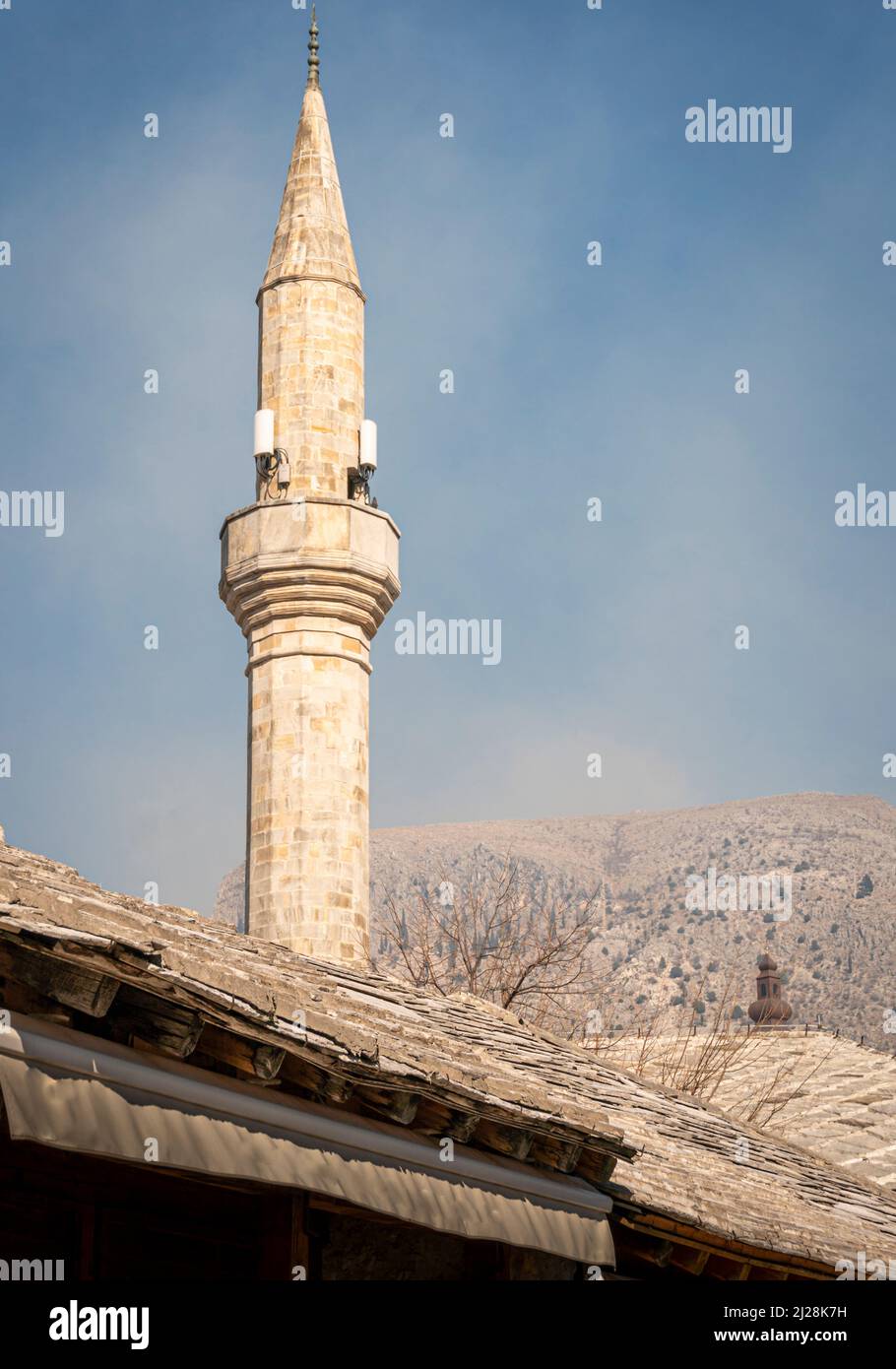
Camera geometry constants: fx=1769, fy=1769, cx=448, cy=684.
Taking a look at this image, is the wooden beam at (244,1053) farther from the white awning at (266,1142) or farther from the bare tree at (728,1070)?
the bare tree at (728,1070)

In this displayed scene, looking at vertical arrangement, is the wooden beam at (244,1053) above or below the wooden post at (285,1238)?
above

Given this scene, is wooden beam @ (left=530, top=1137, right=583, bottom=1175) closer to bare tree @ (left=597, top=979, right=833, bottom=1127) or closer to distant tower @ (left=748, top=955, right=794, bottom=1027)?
bare tree @ (left=597, top=979, right=833, bottom=1127)

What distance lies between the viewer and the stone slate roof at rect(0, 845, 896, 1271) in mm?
6227

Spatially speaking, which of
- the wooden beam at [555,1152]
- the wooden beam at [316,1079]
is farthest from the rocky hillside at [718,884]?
the wooden beam at [316,1079]

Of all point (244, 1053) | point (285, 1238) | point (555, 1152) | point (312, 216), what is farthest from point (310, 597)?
point (244, 1053)

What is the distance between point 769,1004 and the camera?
37625mm

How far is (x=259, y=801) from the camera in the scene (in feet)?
72.1

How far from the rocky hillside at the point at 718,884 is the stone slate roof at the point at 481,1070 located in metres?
52.2

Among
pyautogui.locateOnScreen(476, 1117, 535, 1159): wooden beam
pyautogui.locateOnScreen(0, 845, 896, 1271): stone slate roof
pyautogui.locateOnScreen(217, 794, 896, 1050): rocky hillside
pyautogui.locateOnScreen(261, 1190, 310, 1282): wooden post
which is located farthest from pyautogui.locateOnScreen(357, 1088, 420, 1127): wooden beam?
pyautogui.locateOnScreen(217, 794, 896, 1050): rocky hillside

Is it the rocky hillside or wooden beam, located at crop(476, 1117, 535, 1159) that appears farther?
the rocky hillside

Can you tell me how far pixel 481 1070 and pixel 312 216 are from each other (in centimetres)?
1807

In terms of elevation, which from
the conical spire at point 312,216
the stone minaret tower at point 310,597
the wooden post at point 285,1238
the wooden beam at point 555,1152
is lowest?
the wooden post at point 285,1238

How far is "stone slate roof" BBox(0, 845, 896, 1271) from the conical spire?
502 inches

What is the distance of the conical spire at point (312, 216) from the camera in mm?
24406
